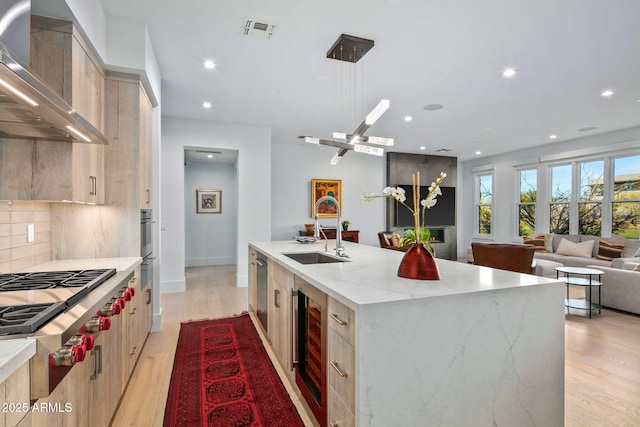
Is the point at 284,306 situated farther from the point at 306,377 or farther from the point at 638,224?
the point at 638,224

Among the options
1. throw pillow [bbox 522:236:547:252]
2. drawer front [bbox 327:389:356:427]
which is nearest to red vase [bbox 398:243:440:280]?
drawer front [bbox 327:389:356:427]

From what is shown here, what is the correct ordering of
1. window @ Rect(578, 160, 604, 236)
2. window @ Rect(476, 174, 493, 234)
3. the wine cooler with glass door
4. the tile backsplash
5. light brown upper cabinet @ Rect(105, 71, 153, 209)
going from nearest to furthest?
1. the wine cooler with glass door
2. the tile backsplash
3. light brown upper cabinet @ Rect(105, 71, 153, 209)
4. window @ Rect(578, 160, 604, 236)
5. window @ Rect(476, 174, 493, 234)

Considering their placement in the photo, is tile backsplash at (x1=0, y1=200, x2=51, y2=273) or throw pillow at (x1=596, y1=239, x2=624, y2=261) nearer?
tile backsplash at (x1=0, y1=200, x2=51, y2=273)

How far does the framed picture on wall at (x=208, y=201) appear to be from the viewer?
25.3ft

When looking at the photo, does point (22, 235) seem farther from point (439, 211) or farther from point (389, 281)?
point (439, 211)

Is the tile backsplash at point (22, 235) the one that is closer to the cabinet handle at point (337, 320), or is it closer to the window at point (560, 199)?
the cabinet handle at point (337, 320)

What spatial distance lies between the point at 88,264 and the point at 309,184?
225 inches

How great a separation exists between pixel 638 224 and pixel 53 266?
851 cm

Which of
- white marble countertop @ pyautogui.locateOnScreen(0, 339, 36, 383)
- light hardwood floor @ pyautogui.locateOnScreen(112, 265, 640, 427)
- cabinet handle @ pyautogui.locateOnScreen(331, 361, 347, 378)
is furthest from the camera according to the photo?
light hardwood floor @ pyautogui.locateOnScreen(112, 265, 640, 427)

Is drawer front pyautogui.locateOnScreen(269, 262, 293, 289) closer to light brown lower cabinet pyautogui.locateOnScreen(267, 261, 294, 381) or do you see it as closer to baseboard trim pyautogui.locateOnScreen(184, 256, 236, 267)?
light brown lower cabinet pyautogui.locateOnScreen(267, 261, 294, 381)

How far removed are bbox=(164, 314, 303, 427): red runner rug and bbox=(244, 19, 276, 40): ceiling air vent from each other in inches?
112

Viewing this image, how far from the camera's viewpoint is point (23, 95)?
1.22 m

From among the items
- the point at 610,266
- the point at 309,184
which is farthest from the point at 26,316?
the point at 610,266

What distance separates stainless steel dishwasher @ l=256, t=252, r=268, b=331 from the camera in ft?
10.0
